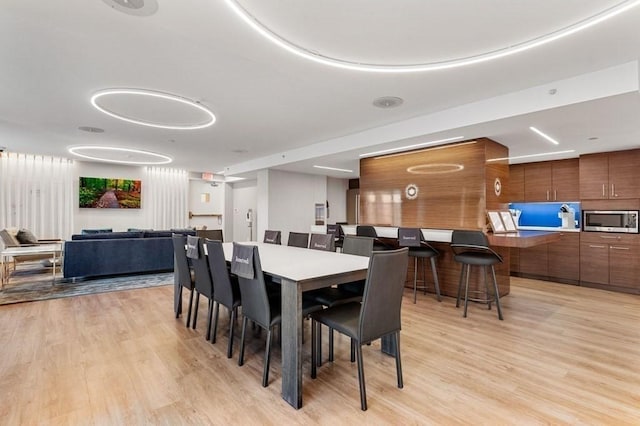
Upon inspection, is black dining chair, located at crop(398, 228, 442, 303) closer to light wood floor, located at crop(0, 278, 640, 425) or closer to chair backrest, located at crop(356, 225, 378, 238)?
chair backrest, located at crop(356, 225, 378, 238)

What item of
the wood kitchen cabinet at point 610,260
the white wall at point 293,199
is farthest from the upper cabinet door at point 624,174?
the white wall at point 293,199

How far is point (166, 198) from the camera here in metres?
9.33

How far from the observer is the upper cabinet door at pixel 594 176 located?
520 cm

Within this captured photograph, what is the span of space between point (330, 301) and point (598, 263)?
5.36 metres

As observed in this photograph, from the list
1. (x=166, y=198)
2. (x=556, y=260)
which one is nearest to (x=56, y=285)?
(x=166, y=198)

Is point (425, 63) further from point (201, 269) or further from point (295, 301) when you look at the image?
point (201, 269)

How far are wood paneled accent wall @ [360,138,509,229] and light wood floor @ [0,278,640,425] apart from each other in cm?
156

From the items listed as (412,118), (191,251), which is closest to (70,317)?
(191,251)

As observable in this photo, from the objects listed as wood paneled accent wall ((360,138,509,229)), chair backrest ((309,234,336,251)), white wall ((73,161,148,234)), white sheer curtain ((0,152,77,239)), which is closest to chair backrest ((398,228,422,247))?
wood paneled accent wall ((360,138,509,229))

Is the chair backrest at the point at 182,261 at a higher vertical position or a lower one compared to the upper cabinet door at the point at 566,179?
lower

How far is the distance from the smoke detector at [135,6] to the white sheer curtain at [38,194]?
25.4ft

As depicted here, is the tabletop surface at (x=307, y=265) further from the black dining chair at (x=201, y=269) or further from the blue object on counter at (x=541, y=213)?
the blue object on counter at (x=541, y=213)

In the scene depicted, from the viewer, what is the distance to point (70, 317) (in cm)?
361

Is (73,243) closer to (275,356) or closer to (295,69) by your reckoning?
(275,356)
